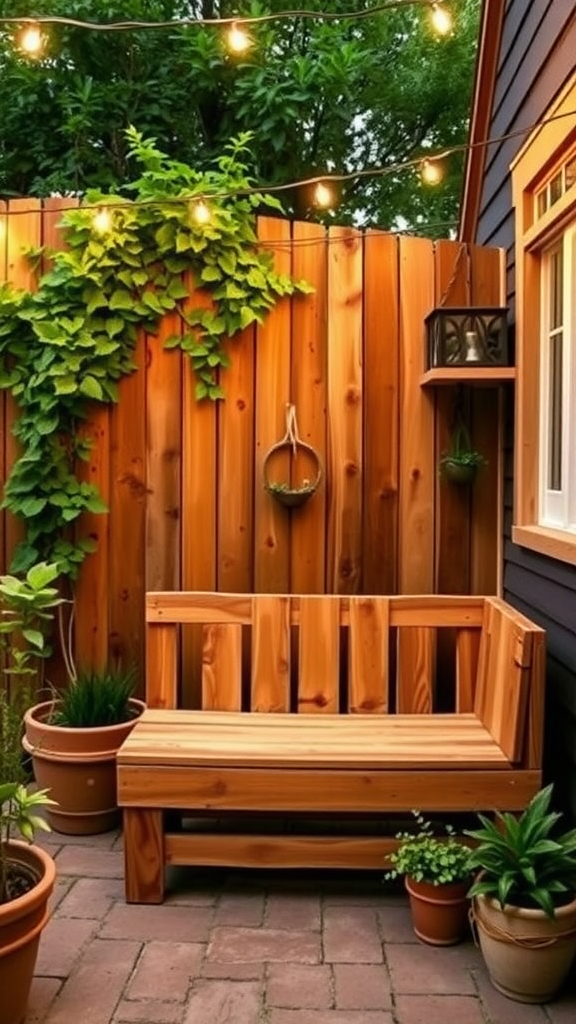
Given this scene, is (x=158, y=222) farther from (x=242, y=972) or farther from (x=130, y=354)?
(x=242, y=972)

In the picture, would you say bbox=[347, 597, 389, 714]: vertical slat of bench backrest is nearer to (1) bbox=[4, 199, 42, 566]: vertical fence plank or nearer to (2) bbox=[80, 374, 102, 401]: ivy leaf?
(2) bbox=[80, 374, 102, 401]: ivy leaf

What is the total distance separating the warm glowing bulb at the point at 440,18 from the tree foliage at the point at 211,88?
12.2 feet

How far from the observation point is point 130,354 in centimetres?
305

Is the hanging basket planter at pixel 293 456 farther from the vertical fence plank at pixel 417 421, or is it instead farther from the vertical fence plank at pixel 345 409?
the vertical fence plank at pixel 417 421

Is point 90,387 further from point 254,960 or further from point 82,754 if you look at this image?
point 254,960

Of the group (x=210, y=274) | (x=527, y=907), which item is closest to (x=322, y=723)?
(x=527, y=907)

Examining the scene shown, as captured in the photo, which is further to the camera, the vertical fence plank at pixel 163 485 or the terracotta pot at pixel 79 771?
the vertical fence plank at pixel 163 485

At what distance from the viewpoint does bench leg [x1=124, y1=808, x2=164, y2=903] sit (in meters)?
2.31

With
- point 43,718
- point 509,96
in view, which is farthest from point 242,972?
point 509,96

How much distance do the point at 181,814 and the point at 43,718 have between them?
682mm

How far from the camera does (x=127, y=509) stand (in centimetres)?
310

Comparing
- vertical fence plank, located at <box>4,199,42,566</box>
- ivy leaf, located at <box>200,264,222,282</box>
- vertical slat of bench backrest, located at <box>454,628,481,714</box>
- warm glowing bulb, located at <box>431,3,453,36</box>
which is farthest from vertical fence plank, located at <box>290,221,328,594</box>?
vertical fence plank, located at <box>4,199,42,566</box>

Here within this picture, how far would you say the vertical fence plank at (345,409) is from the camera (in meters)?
3.06

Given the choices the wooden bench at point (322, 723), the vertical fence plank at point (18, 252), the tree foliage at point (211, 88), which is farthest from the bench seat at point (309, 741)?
the tree foliage at point (211, 88)
